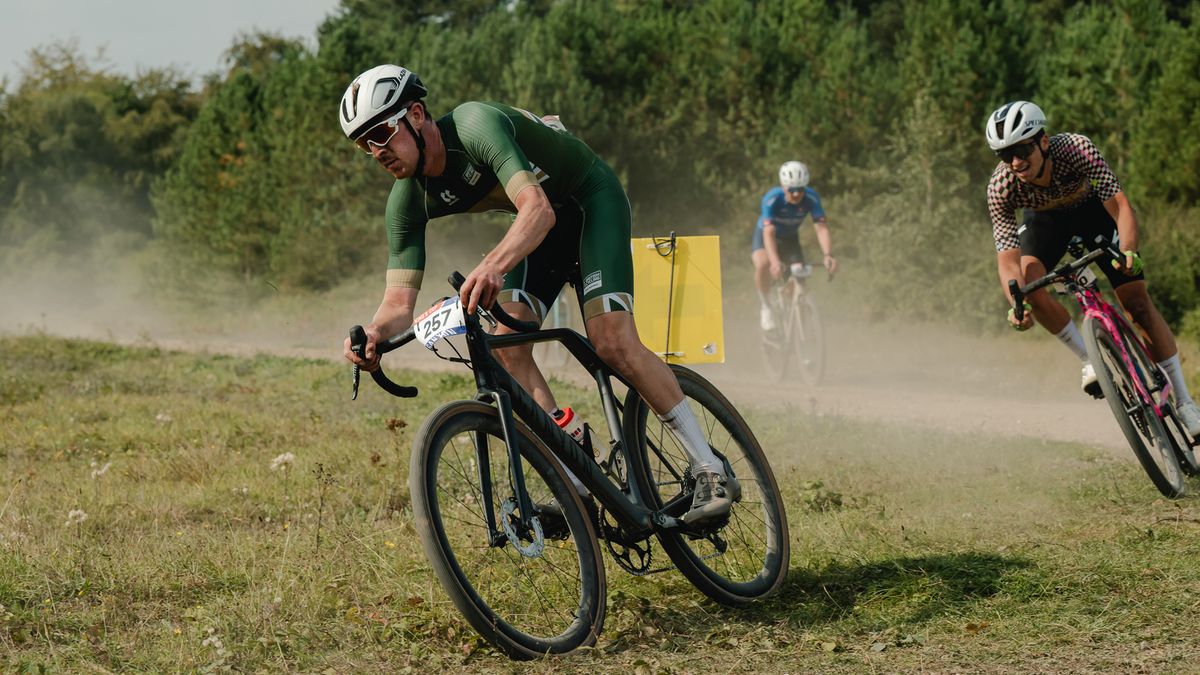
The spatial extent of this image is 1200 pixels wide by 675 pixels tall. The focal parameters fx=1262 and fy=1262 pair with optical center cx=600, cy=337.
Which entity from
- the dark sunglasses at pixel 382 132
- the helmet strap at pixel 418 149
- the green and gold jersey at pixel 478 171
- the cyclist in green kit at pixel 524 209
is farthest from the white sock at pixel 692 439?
the dark sunglasses at pixel 382 132

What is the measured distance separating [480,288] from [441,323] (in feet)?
0.72

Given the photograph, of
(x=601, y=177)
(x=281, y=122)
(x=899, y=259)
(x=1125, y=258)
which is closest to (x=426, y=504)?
(x=601, y=177)

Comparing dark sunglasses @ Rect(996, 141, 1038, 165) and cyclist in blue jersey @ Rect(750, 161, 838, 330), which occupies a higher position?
cyclist in blue jersey @ Rect(750, 161, 838, 330)

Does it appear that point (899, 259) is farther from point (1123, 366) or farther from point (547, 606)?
point (547, 606)

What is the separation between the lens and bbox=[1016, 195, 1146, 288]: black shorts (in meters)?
7.38

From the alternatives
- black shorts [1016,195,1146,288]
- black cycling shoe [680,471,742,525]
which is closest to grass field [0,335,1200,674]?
black cycling shoe [680,471,742,525]

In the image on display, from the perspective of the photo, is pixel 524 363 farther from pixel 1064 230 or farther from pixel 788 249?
pixel 788 249

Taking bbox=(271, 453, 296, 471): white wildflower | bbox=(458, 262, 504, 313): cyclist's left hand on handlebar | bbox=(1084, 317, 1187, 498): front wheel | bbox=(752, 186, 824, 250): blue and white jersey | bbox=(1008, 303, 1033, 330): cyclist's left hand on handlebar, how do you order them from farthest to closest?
1. bbox=(752, 186, 824, 250): blue and white jersey
2. bbox=(271, 453, 296, 471): white wildflower
3. bbox=(1008, 303, 1033, 330): cyclist's left hand on handlebar
4. bbox=(1084, 317, 1187, 498): front wheel
5. bbox=(458, 262, 504, 313): cyclist's left hand on handlebar

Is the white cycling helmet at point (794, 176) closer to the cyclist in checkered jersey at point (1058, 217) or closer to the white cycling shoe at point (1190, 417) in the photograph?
the cyclist in checkered jersey at point (1058, 217)

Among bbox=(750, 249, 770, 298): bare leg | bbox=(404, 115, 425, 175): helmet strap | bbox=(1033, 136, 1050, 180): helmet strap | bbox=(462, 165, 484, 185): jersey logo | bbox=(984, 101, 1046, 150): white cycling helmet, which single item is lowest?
bbox=(462, 165, 484, 185): jersey logo

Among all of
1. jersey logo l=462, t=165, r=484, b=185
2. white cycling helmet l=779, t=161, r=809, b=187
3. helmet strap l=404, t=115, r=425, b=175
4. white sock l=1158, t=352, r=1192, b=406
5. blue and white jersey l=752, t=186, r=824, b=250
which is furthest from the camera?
blue and white jersey l=752, t=186, r=824, b=250

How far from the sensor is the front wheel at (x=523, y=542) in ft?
14.0

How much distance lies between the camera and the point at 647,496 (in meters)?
4.94

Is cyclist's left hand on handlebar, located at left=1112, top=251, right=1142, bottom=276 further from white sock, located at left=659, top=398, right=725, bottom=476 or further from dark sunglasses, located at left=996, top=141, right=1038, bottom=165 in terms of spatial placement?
white sock, located at left=659, top=398, right=725, bottom=476
